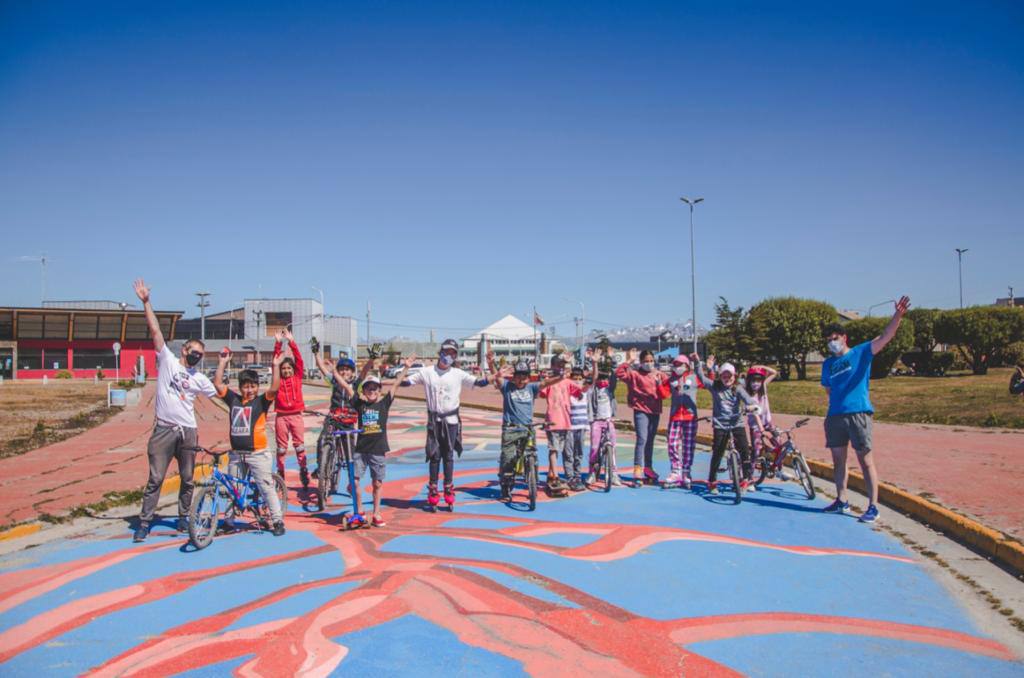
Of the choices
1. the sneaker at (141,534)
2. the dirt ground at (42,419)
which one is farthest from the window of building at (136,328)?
the sneaker at (141,534)

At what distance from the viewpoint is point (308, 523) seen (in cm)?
818

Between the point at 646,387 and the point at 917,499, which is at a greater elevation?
the point at 646,387

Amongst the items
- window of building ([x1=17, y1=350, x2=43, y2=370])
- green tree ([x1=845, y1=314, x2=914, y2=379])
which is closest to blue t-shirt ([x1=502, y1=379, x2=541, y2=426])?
green tree ([x1=845, y1=314, x2=914, y2=379])

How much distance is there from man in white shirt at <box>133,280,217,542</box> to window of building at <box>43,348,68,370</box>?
238 feet

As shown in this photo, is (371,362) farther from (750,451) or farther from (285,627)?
(750,451)

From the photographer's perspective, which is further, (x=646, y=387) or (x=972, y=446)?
(x=972, y=446)

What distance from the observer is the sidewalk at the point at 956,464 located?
8.38m

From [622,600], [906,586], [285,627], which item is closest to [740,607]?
[622,600]

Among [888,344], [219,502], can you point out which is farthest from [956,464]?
[888,344]

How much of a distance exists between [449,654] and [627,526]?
12.7ft

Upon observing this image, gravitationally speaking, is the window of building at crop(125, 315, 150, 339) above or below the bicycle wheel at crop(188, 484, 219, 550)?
above

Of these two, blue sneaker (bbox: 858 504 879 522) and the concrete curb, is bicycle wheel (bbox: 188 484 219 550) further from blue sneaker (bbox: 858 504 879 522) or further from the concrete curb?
the concrete curb

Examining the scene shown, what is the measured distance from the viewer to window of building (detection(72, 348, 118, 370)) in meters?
69.5

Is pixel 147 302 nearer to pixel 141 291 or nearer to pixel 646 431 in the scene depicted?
pixel 141 291
